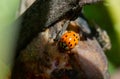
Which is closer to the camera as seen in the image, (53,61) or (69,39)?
(53,61)

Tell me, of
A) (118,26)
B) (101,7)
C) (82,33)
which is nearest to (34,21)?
(82,33)

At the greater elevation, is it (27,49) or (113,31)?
(27,49)

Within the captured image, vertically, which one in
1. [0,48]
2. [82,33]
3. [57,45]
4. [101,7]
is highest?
[0,48]

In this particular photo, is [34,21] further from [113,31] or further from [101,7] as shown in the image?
[113,31]

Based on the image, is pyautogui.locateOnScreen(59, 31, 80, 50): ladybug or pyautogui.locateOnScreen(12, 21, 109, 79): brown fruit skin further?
pyautogui.locateOnScreen(59, 31, 80, 50): ladybug
